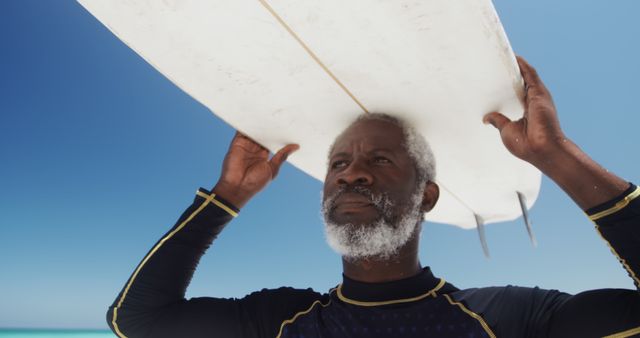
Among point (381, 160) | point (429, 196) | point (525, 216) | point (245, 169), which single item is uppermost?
point (245, 169)

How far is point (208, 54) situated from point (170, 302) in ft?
3.46

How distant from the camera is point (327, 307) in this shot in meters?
1.96

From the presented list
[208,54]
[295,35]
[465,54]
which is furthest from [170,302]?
[465,54]

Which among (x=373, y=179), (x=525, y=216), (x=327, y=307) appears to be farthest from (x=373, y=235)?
(x=525, y=216)

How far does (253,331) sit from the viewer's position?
6.24ft

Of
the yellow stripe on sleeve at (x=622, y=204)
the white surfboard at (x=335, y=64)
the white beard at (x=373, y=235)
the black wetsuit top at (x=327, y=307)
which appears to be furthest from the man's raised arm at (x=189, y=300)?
the yellow stripe on sleeve at (x=622, y=204)

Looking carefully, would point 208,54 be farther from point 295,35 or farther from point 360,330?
point 360,330

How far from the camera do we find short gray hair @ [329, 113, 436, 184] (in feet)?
7.02

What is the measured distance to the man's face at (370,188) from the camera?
1.95 meters

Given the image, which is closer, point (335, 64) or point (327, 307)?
point (335, 64)

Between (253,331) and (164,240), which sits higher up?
(164,240)

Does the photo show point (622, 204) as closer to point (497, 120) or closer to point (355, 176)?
point (497, 120)

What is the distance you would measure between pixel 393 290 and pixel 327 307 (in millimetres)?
299

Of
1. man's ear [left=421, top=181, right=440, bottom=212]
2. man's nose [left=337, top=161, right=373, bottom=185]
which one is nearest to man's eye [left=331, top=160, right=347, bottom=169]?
man's nose [left=337, top=161, right=373, bottom=185]
